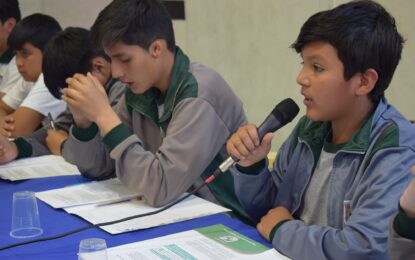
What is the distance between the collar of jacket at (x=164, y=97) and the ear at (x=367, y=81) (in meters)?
0.54

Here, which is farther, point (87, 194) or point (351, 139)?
point (87, 194)

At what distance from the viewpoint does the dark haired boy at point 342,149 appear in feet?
3.37

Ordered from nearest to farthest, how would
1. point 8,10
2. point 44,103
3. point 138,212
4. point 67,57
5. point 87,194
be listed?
point 138,212 → point 87,194 → point 67,57 → point 44,103 → point 8,10

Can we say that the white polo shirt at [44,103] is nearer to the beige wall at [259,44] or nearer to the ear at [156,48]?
the ear at [156,48]

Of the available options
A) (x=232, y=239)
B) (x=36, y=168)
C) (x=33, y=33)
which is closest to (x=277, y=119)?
(x=232, y=239)

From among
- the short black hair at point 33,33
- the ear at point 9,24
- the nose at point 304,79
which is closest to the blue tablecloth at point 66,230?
the nose at point 304,79

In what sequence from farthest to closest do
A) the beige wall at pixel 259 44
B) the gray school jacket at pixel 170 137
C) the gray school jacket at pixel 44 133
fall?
the beige wall at pixel 259 44 < the gray school jacket at pixel 44 133 < the gray school jacket at pixel 170 137

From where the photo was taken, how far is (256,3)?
9.95ft

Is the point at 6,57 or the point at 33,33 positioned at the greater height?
the point at 33,33

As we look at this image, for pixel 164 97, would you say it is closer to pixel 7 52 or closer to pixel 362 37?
pixel 362 37

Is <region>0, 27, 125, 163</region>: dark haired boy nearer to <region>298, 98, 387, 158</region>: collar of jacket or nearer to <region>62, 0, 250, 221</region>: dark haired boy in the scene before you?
<region>62, 0, 250, 221</region>: dark haired boy

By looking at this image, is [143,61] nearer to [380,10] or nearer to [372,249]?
[380,10]

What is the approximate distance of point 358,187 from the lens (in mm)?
1088

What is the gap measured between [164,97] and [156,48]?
15cm
